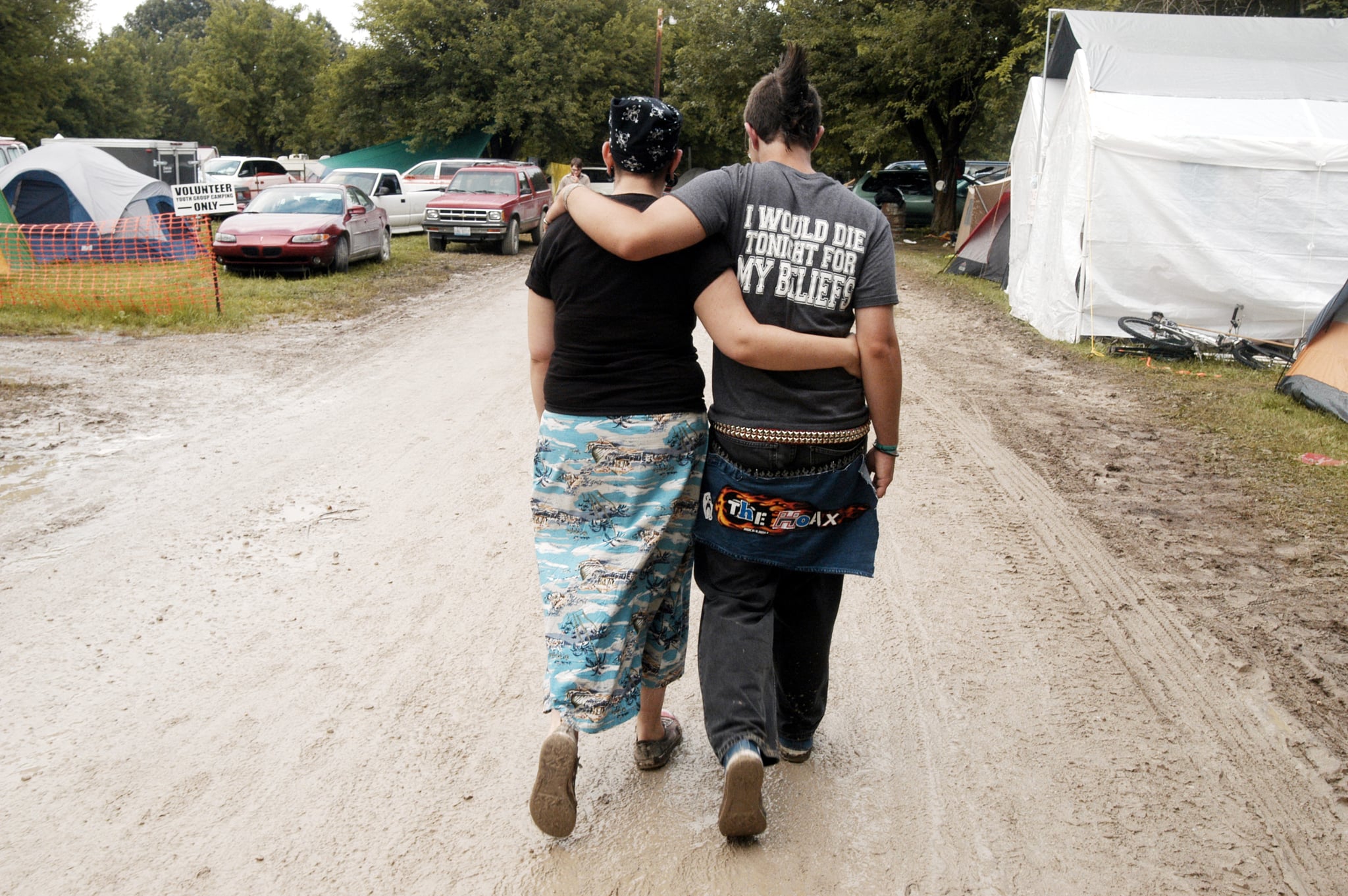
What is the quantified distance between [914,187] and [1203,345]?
19.3 meters

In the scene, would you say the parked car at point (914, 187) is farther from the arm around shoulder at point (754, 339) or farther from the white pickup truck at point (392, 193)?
the arm around shoulder at point (754, 339)

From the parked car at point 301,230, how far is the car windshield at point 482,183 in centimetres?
380

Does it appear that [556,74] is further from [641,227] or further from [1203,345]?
[641,227]

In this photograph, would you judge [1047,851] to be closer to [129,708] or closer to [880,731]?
[880,731]

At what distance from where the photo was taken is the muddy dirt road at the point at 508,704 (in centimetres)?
275

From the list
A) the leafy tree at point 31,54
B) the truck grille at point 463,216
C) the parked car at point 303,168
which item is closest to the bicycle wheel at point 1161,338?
the truck grille at point 463,216

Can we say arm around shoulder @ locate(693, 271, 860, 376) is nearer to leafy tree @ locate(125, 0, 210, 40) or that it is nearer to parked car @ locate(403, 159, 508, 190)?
parked car @ locate(403, 159, 508, 190)

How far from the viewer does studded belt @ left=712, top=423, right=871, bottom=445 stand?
8.82 ft

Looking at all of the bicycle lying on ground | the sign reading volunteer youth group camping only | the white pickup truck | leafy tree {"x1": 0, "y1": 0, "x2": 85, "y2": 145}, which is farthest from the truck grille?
leafy tree {"x1": 0, "y1": 0, "x2": 85, "y2": 145}

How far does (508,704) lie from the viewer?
3.55m

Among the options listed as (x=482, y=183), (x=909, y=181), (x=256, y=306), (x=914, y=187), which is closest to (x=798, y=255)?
(x=256, y=306)

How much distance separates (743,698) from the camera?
274 cm

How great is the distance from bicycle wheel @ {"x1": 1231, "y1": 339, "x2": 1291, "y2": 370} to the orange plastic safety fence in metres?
11.4

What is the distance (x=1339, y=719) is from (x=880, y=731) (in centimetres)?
169
